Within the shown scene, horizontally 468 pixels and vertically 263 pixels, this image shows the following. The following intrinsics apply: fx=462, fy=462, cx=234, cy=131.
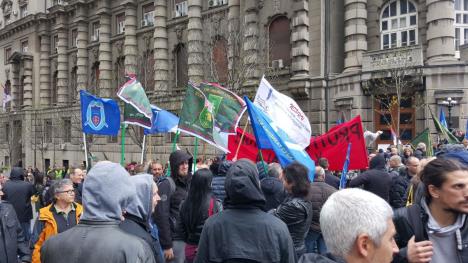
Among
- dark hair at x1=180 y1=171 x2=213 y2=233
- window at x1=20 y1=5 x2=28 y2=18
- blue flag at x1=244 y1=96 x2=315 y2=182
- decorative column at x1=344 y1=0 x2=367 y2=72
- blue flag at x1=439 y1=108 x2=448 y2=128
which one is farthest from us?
window at x1=20 y1=5 x2=28 y2=18

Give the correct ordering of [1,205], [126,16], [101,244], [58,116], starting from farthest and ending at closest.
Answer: [58,116]
[126,16]
[1,205]
[101,244]

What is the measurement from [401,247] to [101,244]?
1.95 metres

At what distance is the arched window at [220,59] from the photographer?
76.1 feet

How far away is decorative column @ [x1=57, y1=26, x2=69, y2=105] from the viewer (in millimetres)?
36375

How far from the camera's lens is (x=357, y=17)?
1978 centimetres

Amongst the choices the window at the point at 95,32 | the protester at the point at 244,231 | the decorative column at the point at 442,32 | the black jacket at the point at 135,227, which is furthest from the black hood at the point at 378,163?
the window at the point at 95,32

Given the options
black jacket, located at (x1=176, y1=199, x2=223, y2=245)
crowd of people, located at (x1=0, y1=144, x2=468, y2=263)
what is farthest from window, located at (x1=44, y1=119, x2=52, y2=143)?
black jacket, located at (x1=176, y1=199, x2=223, y2=245)

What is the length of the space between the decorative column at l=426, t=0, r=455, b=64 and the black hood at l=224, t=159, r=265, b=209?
631 inches

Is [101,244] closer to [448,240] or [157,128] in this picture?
[448,240]

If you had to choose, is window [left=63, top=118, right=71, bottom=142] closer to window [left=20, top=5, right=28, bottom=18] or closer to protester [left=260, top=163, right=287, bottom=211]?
window [left=20, top=5, right=28, bottom=18]

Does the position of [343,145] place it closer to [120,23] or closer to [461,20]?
[461,20]

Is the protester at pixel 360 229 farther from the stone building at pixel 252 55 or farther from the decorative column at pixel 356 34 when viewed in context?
the decorative column at pixel 356 34

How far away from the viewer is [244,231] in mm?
3643

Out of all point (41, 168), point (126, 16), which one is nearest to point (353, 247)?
point (126, 16)
